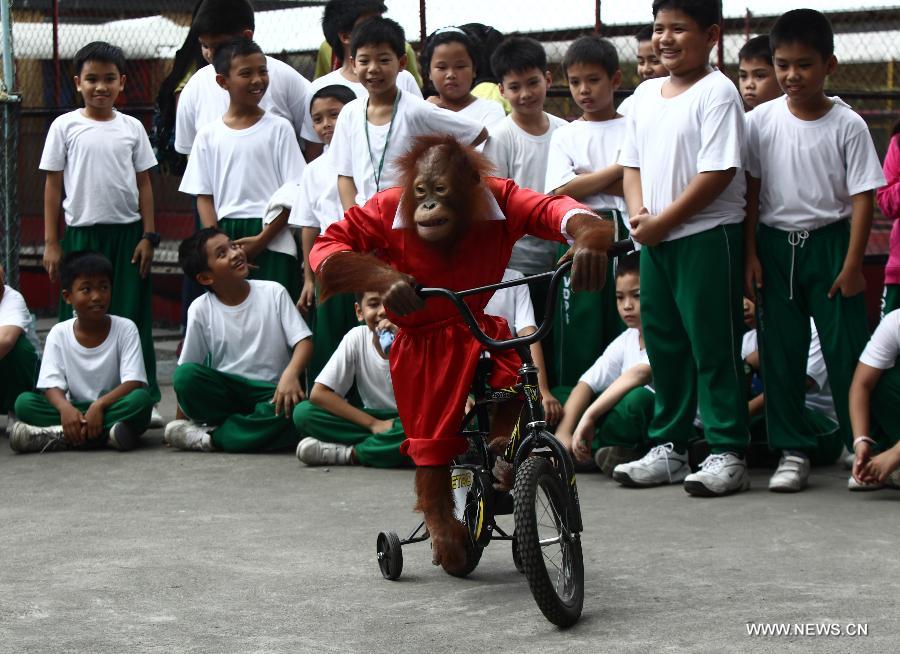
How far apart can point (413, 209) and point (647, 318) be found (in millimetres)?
1712

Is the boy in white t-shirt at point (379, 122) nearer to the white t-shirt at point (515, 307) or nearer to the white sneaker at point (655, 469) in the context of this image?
the white t-shirt at point (515, 307)

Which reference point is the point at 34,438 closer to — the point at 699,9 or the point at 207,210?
the point at 207,210

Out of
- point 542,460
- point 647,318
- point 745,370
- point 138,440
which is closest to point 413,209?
point 542,460

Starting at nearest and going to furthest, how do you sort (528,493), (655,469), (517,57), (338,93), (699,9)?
1. (528,493)
2. (699,9)
3. (655,469)
4. (517,57)
5. (338,93)

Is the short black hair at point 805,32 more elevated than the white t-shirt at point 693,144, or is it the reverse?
the short black hair at point 805,32

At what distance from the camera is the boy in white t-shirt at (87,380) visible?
21.4 feet

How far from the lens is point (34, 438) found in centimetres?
654

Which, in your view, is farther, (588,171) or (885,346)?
(588,171)

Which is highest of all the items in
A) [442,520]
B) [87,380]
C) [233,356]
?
[233,356]

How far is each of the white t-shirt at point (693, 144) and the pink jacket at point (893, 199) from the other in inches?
31.7

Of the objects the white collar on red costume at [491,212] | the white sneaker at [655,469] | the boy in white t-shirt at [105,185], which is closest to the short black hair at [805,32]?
the white sneaker at [655,469]

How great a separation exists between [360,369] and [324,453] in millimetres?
423

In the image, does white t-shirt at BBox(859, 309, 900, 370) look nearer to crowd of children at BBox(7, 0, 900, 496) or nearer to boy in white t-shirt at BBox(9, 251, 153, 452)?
crowd of children at BBox(7, 0, 900, 496)

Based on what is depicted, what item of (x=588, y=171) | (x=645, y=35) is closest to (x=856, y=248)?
(x=588, y=171)
